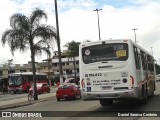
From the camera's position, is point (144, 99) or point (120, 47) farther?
point (144, 99)

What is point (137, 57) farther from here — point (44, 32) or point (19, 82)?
point (19, 82)

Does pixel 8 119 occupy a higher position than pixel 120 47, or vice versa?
pixel 120 47

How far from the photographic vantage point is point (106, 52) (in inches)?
712

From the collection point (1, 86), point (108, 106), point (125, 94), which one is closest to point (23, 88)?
point (1, 86)

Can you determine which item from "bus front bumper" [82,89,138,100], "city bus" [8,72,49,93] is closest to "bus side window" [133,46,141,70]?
"bus front bumper" [82,89,138,100]

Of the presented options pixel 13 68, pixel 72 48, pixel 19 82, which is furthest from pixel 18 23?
pixel 13 68

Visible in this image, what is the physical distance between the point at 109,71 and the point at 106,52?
0.91 meters

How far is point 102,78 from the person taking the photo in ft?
58.7

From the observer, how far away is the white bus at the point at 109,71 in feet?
57.6

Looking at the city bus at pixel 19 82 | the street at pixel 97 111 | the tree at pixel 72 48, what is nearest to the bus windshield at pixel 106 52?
the street at pixel 97 111

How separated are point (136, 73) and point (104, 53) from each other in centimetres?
174

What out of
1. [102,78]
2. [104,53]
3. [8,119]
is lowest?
[8,119]

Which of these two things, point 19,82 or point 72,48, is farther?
point 72,48

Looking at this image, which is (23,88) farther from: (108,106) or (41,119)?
(41,119)
